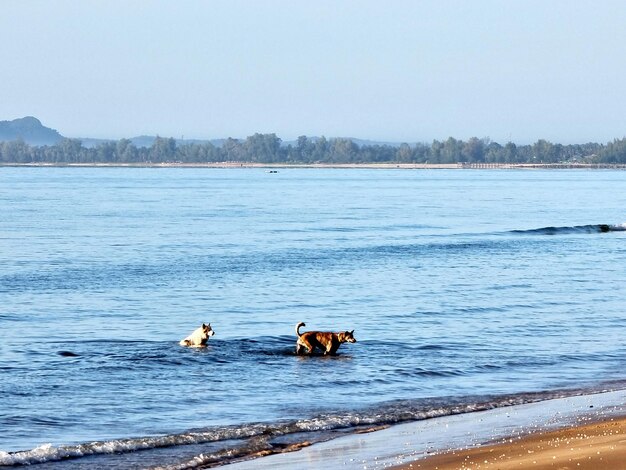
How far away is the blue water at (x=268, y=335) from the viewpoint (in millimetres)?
15477

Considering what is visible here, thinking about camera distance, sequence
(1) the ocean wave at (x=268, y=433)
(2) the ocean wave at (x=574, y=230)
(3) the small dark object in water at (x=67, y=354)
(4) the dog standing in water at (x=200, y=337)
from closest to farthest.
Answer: (1) the ocean wave at (x=268, y=433) → (3) the small dark object in water at (x=67, y=354) → (4) the dog standing in water at (x=200, y=337) → (2) the ocean wave at (x=574, y=230)

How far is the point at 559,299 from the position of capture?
31672 mm

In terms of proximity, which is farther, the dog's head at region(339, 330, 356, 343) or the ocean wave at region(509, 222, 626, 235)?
the ocean wave at region(509, 222, 626, 235)

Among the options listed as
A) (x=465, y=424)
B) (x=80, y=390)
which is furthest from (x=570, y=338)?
(x=80, y=390)

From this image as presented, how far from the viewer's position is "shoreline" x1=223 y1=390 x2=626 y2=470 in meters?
12.1

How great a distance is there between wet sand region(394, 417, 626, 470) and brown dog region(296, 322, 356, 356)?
8.38 metres

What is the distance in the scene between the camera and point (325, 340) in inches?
855

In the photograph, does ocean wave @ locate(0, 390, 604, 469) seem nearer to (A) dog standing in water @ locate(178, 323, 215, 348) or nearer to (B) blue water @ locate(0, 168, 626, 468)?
(B) blue water @ locate(0, 168, 626, 468)

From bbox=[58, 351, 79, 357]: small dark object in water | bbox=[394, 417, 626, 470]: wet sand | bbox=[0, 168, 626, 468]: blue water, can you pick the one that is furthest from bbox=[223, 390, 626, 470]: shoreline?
bbox=[58, 351, 79, 357]: small dark object in water

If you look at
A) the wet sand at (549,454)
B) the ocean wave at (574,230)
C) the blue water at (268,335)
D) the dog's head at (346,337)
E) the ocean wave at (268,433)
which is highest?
the wet sand at (549,454)

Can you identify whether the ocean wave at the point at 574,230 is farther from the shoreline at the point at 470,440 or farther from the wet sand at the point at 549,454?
the wet sand at the point at 549,454

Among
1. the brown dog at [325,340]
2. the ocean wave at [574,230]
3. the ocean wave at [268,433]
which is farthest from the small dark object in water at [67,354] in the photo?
the ocean wave at [574,230]

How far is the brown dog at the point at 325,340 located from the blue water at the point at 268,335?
1.54 ft

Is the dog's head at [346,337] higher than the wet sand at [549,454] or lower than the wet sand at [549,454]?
lower
